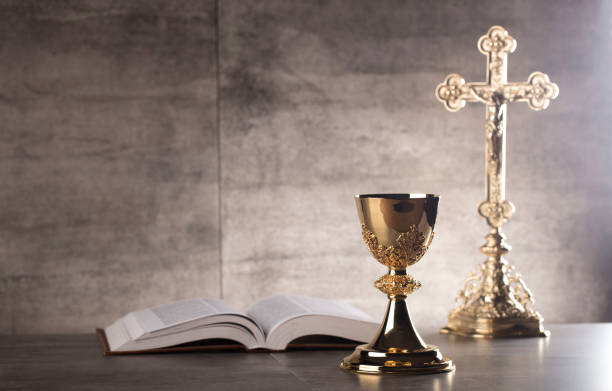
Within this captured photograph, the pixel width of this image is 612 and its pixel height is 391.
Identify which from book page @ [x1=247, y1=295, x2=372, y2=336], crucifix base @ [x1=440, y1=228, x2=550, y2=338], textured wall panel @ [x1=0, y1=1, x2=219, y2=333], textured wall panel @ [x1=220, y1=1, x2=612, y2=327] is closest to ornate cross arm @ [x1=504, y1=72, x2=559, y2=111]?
crucifix base @ [x1=440, y1=228, x2=550, y2=338]

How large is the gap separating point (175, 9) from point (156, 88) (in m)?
0.33

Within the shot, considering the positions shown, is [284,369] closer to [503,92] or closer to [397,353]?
[397,353]

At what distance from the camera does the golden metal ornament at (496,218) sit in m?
1.64

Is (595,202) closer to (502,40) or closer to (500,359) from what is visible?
(502,40)

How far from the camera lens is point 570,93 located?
3367mm

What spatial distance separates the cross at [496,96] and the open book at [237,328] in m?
0.47

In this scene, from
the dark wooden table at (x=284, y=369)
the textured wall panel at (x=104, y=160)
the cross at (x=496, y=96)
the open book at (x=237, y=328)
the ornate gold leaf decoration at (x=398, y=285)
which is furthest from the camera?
the textured wall panel at (x=104, y=160)

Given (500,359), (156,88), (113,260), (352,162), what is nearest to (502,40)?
(500,359)

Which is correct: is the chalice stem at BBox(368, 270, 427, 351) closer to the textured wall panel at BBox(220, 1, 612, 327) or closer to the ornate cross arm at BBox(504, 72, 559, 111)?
the ornate cross arm at BBox(504, 72, 559, 111)

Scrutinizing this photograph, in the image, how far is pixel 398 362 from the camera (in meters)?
1.20

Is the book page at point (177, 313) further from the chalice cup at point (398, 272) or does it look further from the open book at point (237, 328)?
the chalice cup at point (398, 272)

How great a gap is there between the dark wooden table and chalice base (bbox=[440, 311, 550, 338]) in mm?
71

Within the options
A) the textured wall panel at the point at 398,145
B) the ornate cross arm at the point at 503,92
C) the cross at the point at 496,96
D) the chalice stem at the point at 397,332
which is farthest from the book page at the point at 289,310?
the textured wall panel at the point at 398,145

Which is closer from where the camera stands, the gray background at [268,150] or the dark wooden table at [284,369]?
the dark wooden table at [284,369]
